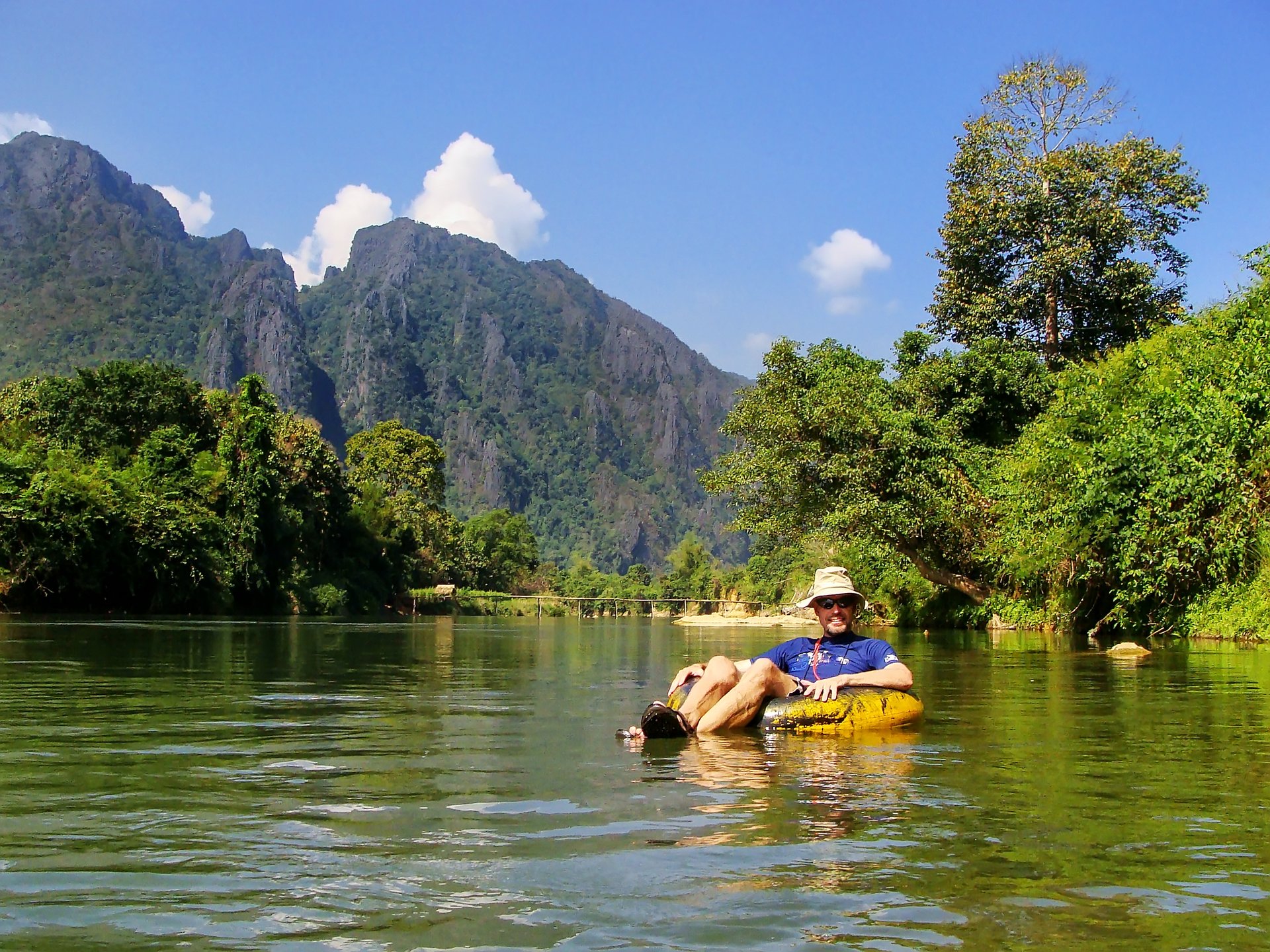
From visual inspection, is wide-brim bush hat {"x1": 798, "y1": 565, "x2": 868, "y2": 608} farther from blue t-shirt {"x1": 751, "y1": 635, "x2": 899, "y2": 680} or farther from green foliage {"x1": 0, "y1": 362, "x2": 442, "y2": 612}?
green foliage {"x1": 0, "y1": 362, "x2": 442, "y2": 612}

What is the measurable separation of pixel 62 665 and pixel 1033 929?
15.2 metres

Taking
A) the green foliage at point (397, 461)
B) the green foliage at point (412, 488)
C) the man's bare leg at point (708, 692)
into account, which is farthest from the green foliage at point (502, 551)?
the man's bare leg at point (708, 692)

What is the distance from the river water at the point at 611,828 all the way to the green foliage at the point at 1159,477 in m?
13.0

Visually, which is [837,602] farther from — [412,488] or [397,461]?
[412,488]

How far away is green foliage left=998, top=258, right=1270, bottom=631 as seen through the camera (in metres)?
22.7

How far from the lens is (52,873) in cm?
437

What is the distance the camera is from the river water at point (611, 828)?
3.81 meters

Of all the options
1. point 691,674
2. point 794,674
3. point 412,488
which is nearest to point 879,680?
point 794,674

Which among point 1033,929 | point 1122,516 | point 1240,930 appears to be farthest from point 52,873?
point 1122,516

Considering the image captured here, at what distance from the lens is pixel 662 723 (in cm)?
854

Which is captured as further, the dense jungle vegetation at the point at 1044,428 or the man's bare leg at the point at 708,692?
the dense jungle vegetation at the point at 1044,428

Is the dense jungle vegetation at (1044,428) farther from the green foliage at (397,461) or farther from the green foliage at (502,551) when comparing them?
the green foliage at (502,551)

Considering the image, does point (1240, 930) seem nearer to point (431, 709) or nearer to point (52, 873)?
point (52, 873)

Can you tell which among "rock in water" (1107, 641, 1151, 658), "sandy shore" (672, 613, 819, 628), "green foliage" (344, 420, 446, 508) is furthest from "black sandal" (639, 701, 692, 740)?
"green foliage" (344, 420, 446, 508)
